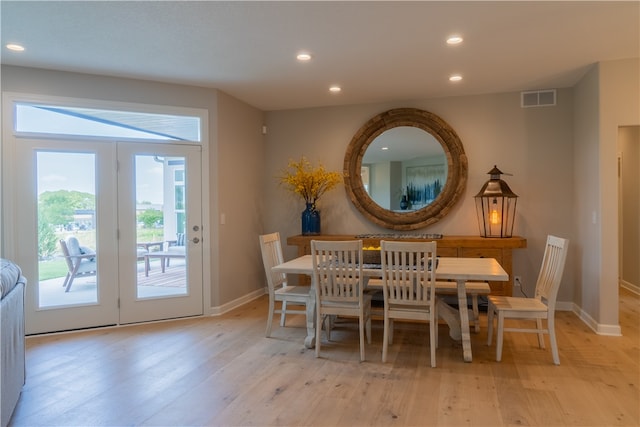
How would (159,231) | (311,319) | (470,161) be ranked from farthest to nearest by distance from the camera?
(470,161), (159,231), (311,319)

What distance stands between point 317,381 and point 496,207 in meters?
3.15

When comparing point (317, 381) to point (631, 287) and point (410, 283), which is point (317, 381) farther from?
point (631, 287)

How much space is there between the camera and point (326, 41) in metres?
3.37

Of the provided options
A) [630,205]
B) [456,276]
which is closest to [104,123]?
[456,276]

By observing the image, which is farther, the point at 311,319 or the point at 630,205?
the point at 630,205

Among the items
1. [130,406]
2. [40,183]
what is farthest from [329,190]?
[130,406]

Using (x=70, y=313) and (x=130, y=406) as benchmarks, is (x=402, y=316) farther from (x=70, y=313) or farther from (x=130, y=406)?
(x=70, y=313)

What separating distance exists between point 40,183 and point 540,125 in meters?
5.50

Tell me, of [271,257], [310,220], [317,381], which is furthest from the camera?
[310,220]

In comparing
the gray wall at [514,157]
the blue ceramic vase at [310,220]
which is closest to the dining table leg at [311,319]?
the blue ceramic vase at [310,220]

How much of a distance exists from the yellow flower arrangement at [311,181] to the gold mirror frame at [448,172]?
23 centimetres

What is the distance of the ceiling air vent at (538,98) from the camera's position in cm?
481

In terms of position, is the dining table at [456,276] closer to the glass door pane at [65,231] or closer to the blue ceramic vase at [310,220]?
the blue ceramic vase at [310,220]

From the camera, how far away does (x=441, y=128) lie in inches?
201
